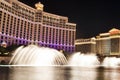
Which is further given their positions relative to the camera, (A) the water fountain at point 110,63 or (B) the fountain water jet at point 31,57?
(A) the water fountain at point 110,63

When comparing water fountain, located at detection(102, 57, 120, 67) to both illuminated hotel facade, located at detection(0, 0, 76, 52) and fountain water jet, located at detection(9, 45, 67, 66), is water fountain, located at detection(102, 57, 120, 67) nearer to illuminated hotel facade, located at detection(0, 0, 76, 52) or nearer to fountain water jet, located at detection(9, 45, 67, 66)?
fountain water jet, located at detection(9, 45, 67, 66)

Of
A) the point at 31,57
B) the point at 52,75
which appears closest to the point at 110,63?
the point at 31,57

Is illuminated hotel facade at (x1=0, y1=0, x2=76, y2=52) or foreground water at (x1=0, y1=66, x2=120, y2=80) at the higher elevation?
illuminated hotel facade at (x1=0, y1=0, x2=76, y2=52)

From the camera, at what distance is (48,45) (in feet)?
574

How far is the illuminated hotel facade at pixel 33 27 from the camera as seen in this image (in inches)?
5319

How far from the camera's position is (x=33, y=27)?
163 meters

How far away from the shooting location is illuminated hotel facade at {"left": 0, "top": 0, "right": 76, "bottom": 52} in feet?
443

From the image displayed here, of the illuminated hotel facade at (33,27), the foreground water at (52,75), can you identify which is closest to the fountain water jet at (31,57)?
the foreground water at (52,75)

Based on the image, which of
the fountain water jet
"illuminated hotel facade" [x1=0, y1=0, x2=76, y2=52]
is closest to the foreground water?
the fountain water jet

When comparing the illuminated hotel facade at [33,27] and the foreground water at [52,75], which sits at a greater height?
the illuminated hotel facade at [33,27]

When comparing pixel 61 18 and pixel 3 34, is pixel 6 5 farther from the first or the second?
pixel 61 18

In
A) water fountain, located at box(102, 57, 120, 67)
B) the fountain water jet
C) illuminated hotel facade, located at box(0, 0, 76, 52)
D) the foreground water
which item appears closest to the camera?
the foreground water

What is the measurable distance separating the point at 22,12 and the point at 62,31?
1717 inches

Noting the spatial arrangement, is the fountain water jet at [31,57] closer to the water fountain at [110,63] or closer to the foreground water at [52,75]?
the foreground water at [52,75]
